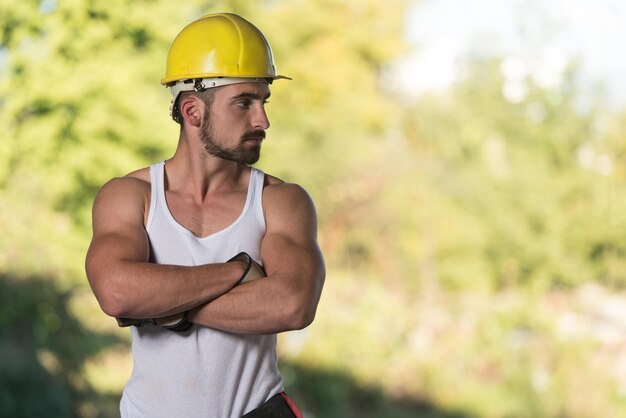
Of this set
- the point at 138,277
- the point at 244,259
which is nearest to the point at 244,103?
the point at 244,259

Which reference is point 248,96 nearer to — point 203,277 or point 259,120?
point 259,120

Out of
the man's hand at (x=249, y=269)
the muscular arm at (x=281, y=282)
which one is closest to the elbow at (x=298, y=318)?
the muscular arm at (x=281, y=282)

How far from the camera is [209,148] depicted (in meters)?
2.21

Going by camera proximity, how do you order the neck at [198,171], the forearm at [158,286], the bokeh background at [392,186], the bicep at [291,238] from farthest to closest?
1. the bokeh background at [392,186]
2. the neck at [198,171]
3. the bicep at [291,238]
4. the forearm at [158,286]

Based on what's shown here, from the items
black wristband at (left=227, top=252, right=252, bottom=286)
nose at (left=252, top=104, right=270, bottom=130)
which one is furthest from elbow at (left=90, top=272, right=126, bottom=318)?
nose at (left=252, top=104, right=270, bottom=130)

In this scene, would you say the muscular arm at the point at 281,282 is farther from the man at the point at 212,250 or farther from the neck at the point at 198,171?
the neck at the point at 198,171

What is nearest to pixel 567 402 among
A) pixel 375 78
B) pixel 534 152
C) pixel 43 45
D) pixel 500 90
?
pixel 43 45

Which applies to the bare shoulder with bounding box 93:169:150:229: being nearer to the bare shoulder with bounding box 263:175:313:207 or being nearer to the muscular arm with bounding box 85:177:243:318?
the muscular arm with bounding box 85:177:243:318

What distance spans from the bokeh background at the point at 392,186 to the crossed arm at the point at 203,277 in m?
4.74

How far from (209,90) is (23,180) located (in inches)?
259

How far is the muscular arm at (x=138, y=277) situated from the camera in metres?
2.03

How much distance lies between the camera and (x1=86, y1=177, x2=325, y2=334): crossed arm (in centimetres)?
204

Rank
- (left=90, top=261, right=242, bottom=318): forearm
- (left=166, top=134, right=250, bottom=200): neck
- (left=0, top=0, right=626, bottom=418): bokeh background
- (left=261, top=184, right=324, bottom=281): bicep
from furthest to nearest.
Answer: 1. (left=0, top=0, right=626, bottom=418): bokeh background
2. (left=166, top=134, right=250, bottom=200): neck
3. (left=261, top=184, right=324, bottom=281): bicep
4. (left=90, top=261, right=242, bottom=318): forearm

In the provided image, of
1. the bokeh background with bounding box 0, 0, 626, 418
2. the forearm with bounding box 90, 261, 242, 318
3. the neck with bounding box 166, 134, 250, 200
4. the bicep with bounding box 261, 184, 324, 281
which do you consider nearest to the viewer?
the forearm with bounding box 90, 261, 242, 318
